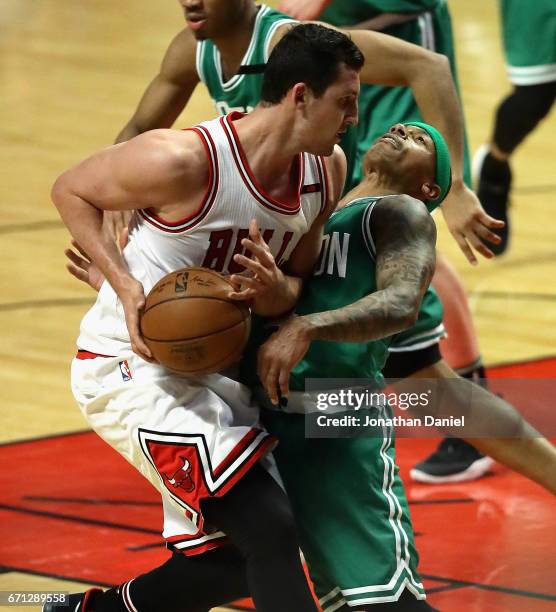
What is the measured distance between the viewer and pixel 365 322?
3.59 meters

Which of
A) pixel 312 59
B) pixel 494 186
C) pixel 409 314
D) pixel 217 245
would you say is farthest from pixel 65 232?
pixel 409 314

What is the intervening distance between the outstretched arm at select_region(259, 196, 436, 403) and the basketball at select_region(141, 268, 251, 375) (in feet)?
0.38

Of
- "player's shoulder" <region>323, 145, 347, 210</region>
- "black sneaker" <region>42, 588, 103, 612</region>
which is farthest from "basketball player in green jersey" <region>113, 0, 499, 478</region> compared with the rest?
"black sneaker" <region>42, 588, 103, 612</region>

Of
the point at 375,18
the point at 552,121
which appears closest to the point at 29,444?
the point at 375,18

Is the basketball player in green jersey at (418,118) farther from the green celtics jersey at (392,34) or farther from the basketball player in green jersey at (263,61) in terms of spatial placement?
the basketball player in green jersey at (263,61)

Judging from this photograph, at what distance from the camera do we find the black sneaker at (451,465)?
575 cm

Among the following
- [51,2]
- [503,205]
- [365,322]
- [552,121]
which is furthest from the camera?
[51,2]

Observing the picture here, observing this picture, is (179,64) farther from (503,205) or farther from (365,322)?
(503,205)

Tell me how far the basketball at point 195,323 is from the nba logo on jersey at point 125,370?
19 centimetres

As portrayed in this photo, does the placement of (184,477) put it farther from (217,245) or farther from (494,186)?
(494,186)

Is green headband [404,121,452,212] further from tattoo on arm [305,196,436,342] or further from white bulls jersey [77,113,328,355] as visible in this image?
white bulls jersey [77,113,328,355]

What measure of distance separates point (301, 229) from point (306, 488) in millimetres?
677

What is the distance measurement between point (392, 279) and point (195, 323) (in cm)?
51

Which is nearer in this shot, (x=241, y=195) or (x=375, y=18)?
(x=241, y=195)
